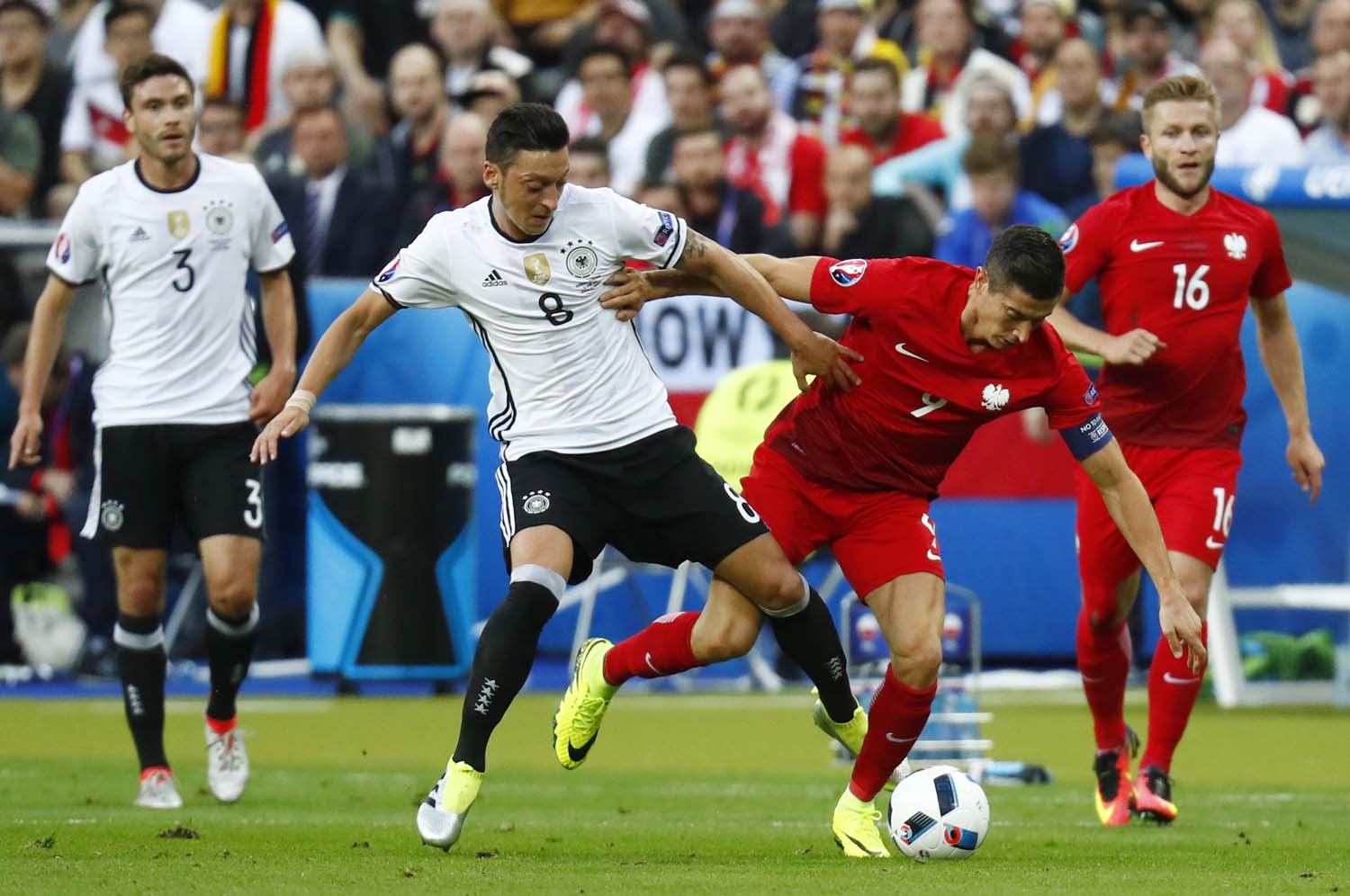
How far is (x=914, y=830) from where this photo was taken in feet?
25.0

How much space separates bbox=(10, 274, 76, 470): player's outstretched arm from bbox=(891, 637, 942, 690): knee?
3.73 m

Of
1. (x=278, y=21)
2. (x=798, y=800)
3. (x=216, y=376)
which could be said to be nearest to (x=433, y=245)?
(x=216, y=376)

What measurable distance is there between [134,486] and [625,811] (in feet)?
7.83

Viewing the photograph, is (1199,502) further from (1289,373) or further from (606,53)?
(606,53)

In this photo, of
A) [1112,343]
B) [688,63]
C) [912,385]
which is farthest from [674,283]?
[688,63]

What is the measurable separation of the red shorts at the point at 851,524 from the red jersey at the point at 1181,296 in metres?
1.56

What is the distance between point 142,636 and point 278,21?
9.38 meters

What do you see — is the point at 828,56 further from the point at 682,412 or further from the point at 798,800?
the point at 798,800

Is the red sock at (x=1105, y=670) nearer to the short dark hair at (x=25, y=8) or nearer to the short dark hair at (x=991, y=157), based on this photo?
the short dark hair at (x=991, y=157)

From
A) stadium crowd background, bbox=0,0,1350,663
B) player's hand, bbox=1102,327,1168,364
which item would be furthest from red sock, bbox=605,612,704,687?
stadium crowd background, bbox=0,0,1350,663

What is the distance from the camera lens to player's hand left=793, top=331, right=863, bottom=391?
7906 mm

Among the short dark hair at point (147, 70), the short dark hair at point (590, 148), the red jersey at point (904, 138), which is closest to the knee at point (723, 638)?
the short dark hair at point (147, 70)

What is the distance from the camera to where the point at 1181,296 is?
930 centimetres

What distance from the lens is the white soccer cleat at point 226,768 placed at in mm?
9539
